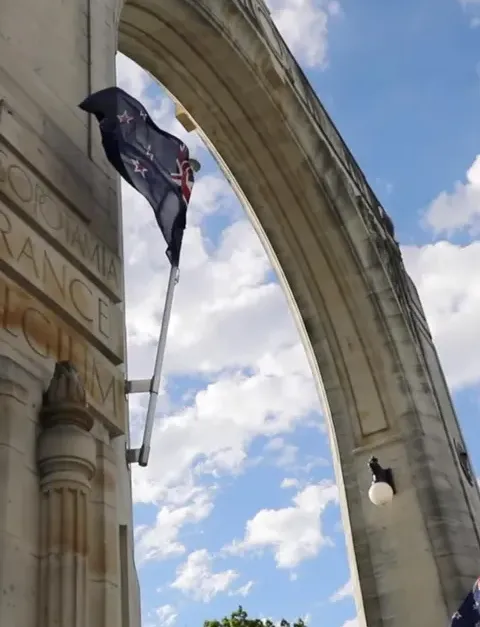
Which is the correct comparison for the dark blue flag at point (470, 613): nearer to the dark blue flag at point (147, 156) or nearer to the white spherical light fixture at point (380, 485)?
the white spherical light fixture at point (380, 485)

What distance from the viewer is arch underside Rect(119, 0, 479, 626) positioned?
1204cm

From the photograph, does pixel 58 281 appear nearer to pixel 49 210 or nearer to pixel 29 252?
pixel 29 252

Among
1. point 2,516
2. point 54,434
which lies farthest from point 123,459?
point 2,516

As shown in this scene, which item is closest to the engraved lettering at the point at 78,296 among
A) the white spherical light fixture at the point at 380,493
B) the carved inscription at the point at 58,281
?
the carved inscription at the point at 58,281

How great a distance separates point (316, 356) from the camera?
13852mm

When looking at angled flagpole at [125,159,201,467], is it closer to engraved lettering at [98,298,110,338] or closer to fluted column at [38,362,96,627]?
engraved lettering at [98,298,110,338]

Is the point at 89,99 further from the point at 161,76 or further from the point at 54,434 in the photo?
the point at 161,76

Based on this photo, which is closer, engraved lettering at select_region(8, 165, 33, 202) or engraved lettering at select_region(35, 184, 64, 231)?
engraved lettering at select_region(8, 165, 33, 202)

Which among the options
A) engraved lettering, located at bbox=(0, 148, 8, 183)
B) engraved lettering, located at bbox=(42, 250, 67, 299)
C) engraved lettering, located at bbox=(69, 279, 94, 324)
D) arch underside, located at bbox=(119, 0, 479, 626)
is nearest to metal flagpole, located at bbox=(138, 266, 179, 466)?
engraved lettering, located at bbox=(69, 279, 94, 324)

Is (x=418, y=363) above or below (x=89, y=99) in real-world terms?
above

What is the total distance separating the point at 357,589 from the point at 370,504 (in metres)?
1.15

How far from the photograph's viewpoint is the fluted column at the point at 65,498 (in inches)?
173

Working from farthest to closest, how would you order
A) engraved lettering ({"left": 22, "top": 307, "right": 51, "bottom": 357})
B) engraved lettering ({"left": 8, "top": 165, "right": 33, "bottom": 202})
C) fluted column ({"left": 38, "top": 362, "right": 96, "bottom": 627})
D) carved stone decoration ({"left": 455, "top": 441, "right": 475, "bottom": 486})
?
carved stone decoration ({"left": 455, "top": 441, "right": 475, "bottom": 486})
engraved lettering ({"left": 8, "top": 165, "right": 33, "bottom": 202})
engraved lettering ({"left": 22, "top": 307, "right": 51, "bottom": 357})
fluted column ({"left": 38, "top": 362, "right": 96, "bottom": 627})

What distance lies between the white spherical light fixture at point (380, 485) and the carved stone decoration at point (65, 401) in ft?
25.1
